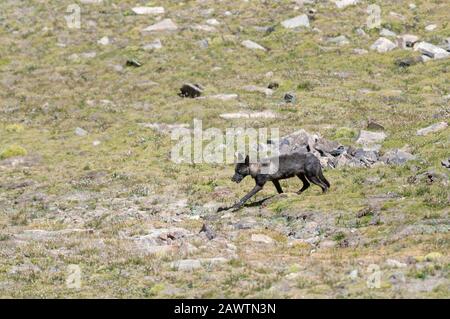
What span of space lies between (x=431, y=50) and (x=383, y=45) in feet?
13.6

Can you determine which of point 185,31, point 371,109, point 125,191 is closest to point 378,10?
point 185,31

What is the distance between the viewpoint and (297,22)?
62.1 meters

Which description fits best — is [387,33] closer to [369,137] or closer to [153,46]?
[153,46]

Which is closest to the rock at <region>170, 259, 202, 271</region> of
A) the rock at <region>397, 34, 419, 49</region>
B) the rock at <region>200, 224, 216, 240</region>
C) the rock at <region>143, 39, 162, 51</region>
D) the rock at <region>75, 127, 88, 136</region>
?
the rock at <region>200, 224, 216, 240</region>

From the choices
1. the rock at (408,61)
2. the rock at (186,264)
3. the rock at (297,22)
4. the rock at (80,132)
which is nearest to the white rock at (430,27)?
the rock at (408,61)

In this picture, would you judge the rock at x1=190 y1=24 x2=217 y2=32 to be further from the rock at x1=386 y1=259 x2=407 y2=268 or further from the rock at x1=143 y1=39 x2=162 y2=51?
the rock at x1=386 y1=259 x2=407 y2=268

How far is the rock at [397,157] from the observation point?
29719 mm

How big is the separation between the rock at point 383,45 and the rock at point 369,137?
21.1 meters

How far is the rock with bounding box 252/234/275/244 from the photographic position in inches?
828

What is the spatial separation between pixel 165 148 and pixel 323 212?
1701 centimetres

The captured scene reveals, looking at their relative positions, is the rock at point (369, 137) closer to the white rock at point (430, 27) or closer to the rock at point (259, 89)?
the rock at point (259, 89)

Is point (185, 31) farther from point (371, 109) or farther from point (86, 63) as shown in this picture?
point (371, 109)

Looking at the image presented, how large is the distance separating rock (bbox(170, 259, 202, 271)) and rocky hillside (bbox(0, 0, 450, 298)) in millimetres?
78
